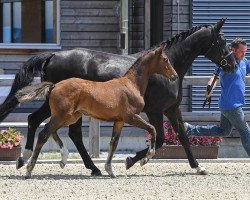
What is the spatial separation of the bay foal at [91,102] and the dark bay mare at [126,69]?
0.50 metres

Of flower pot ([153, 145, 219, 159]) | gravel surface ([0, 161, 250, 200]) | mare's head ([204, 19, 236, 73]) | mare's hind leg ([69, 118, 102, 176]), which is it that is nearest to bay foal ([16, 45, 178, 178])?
gravel surface ([0, 161, 250, 200])

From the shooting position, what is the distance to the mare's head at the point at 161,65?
42.7 ft

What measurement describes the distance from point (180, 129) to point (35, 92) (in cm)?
218

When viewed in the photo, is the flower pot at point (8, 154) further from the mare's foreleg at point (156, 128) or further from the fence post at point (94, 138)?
the mare's foreleg at point (156, 128)

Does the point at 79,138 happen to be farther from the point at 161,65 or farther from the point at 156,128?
Answer: the point at 161,65

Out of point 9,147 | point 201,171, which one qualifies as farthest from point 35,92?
point 201,171

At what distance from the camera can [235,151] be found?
17016mm

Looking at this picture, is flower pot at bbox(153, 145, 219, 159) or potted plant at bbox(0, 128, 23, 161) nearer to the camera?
potted plant at bbox(0, 128, 23, 161)

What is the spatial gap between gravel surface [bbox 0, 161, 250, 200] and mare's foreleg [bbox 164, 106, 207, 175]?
0.57 feet

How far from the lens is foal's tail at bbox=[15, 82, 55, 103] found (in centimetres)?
1265

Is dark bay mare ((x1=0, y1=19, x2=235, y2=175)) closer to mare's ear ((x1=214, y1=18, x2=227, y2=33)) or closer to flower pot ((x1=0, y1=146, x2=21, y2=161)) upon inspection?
mare's ear ((x1=214, y1=18, x2=227, y2=33))

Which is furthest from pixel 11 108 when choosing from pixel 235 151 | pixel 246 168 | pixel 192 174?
pixel 235 151

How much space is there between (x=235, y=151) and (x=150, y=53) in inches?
176

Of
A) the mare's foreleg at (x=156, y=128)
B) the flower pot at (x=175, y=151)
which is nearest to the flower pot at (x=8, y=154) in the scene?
the flower pot at (x=175, y=151)
